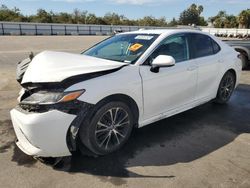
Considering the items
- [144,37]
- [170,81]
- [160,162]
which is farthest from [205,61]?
[160,162]

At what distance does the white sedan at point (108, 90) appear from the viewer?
119 inches

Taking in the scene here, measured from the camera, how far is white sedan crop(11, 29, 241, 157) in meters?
3.03

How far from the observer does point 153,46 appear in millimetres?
3922

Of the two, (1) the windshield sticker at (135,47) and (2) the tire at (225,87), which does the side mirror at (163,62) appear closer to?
(1) the windshield sticker at (135,47)

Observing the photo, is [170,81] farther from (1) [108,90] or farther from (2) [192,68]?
(1) [108,90]

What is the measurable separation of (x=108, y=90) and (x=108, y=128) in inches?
21.1

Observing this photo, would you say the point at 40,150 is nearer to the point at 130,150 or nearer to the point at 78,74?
the point at 78,74

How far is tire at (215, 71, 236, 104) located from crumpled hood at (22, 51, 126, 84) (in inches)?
106

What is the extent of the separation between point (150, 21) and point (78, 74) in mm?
80517

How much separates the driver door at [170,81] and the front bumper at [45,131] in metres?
1.22

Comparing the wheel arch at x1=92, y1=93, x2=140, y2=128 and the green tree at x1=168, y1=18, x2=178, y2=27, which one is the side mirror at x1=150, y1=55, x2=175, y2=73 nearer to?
the wheel arch at x1=92, y1=93, x2=140, y2=128

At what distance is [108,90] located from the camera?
328 centimetres

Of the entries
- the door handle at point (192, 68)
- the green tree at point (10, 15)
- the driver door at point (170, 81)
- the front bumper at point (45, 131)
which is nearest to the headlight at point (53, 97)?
the front bumper at point (45, 131)

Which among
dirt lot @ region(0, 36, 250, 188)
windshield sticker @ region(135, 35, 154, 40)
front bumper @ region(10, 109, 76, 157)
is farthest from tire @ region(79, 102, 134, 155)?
windshield sticker @ region(135, 35, 154, 40)
